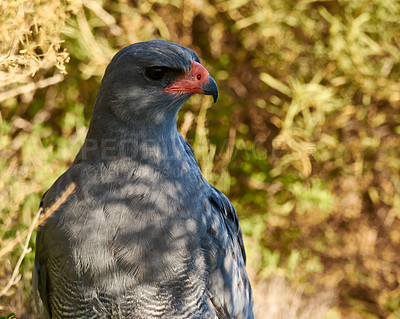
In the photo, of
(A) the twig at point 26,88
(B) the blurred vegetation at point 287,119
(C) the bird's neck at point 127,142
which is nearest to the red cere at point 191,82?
(C) the bird's neck at point 127,142

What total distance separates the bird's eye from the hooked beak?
7 cm

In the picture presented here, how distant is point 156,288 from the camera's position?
10.2ft

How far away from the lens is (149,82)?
123 inches

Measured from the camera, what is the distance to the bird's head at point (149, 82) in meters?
3.09

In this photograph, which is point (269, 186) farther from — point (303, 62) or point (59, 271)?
point (59, 271)

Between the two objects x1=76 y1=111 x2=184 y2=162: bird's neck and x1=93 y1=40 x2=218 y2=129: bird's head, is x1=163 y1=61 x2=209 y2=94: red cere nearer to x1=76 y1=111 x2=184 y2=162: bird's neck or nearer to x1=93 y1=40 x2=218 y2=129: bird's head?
x1=93 y1=40 x2=218 y2=129: bird's head

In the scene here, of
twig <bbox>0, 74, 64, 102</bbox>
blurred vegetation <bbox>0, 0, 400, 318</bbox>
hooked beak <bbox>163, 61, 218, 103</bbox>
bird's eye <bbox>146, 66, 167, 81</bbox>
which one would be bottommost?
blurred vegetation <bbox>0, 0, 400, 318</bbox>

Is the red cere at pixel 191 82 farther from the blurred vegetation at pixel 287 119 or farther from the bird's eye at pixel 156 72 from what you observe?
the blurred vegetation at pixel 287 119

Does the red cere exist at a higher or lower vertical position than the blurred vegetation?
higher

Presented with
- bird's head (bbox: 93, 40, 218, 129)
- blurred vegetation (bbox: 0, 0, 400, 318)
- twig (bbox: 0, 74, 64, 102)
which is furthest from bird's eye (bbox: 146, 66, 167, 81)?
blurred vegetation (bbox: 0, 0, 400, 318)

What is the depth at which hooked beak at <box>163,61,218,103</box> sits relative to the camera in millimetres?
3182

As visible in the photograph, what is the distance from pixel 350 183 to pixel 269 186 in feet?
2.96

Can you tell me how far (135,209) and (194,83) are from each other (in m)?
0.74

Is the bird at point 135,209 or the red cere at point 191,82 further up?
the red cere at point 191,82
